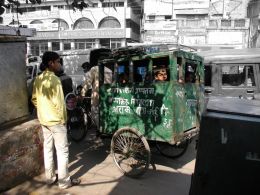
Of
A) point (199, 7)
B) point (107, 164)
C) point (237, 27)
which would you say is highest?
point (199, 7)

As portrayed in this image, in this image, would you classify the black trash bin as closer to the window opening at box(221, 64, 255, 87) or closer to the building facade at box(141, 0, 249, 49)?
the window opening at box(221, 64, 255, 87)

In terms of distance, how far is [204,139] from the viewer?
266 cm

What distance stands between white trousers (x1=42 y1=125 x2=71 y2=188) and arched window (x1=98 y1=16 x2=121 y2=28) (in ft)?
130

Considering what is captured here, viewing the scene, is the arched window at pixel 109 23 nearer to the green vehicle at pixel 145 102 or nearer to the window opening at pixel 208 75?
the window opening at pixel 208 75

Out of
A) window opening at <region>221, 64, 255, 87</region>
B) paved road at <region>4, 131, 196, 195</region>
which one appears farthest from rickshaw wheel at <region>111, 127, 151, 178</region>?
window opening at <region>221, 64, 255, 87</region>

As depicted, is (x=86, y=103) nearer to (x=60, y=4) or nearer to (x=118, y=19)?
Answer: (x=118, y=19)

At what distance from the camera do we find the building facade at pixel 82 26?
1649 inches

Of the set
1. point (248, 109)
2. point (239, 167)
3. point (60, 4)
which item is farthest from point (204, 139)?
point (60, 4)

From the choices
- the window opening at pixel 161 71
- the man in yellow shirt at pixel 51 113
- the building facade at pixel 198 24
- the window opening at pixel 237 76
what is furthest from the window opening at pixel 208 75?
the building facade at pixel 198 24

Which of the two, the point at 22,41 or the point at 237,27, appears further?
the point at 237,27

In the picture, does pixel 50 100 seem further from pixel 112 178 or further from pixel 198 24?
pixel 198 24

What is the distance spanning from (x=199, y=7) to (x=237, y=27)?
7936mm

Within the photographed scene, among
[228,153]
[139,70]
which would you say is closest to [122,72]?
[139,70]

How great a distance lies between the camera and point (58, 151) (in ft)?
15.1
